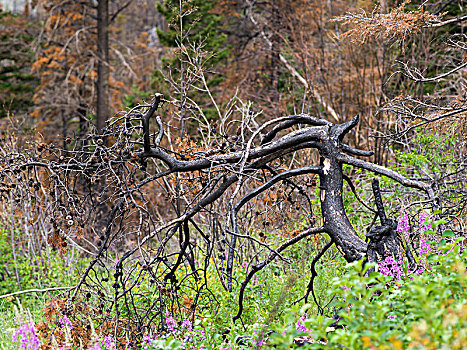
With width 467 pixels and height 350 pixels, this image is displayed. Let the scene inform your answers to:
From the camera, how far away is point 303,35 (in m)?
11.3

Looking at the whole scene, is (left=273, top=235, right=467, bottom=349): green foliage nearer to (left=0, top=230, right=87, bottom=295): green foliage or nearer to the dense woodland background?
the dense woodland background

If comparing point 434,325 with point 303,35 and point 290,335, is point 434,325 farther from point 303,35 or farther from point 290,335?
point 303,35

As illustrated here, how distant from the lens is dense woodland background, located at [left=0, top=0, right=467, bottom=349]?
2.90 metres

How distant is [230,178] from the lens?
3232 millimetres

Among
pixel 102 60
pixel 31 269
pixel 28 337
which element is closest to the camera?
pixel 28 337

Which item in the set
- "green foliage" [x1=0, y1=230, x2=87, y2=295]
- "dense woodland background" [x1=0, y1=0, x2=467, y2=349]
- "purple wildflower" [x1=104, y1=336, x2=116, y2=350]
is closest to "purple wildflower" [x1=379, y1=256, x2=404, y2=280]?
"dense woodland background" [x1=0, y1=0, x2=467, y2=349]

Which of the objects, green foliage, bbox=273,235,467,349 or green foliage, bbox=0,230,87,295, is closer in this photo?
green foliage, bbox=273,235,467,349

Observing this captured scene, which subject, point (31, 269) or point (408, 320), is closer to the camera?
point (408, 320)

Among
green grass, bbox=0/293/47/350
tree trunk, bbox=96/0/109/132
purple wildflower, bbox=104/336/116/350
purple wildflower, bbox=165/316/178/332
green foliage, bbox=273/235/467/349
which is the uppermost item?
tree trunk, bbox=96/0/109/132

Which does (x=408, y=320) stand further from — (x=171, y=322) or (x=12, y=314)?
(x=12, y=314)

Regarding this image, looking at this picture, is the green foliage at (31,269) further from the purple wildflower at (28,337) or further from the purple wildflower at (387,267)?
the purple wildflower at (387,267)

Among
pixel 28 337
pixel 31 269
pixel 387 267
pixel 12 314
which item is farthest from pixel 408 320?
pixel 31 269

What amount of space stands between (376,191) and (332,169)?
33 cm

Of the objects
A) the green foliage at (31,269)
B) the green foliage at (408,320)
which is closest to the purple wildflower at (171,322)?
the green foliage at (408,320)
